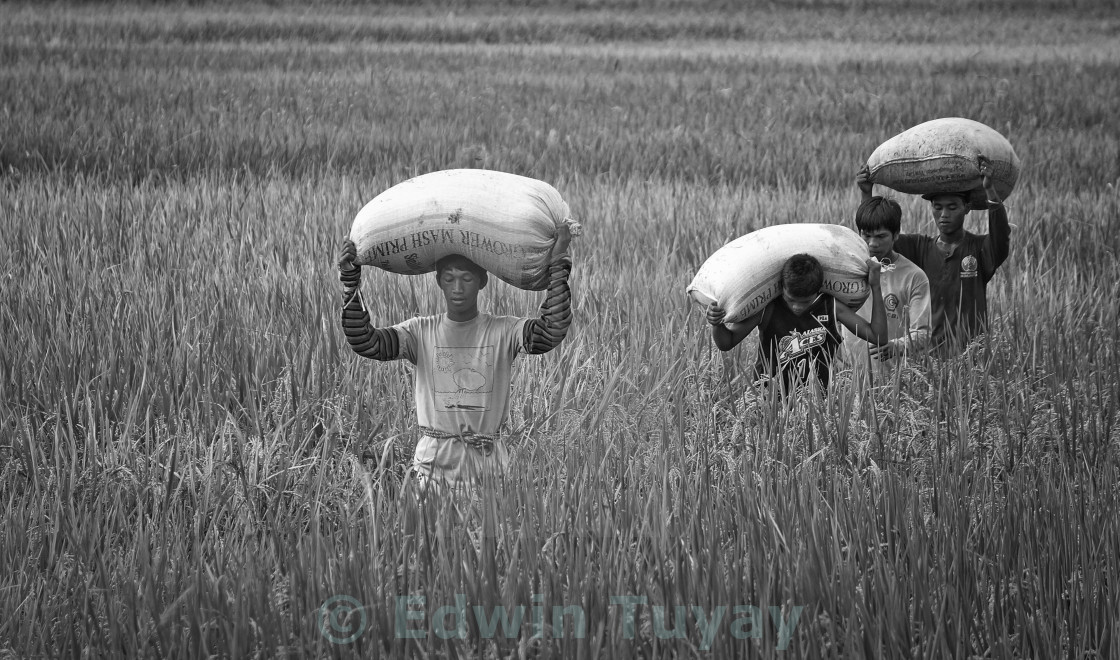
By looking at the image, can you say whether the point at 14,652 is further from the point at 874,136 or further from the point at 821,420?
the point at 874,136

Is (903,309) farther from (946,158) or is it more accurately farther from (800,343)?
(800,343)

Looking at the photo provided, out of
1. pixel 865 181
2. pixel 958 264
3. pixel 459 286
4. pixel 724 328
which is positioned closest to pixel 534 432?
pixel 724 328

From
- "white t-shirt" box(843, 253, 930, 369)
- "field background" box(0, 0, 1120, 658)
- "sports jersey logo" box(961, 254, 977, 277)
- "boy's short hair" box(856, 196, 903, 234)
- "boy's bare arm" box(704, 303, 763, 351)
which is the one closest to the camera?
"field background" box(0, 0, 1120, 658)

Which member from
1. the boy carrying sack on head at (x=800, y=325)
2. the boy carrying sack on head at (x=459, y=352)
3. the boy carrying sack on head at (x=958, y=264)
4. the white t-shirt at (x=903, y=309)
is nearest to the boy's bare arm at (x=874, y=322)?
the boy carrying sack on head at (x=800, y=325)

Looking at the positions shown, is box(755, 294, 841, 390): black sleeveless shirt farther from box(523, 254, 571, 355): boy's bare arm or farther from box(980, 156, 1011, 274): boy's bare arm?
box(523, 254, 571, 355): boy's bare arm

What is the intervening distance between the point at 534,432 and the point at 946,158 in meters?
1.61

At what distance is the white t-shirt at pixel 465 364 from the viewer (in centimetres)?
A: 189

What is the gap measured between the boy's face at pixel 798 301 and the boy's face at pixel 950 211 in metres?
0.73

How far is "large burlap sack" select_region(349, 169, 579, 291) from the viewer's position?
1.79 meters

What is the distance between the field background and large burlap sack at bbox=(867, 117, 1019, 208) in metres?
0.57

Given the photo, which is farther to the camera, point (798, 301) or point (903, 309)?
point (903, 309)

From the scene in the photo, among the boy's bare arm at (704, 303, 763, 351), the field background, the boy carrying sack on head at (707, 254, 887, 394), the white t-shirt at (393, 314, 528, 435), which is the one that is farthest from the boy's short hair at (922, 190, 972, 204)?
the white t-shirt at (393, 314, 528, 435)

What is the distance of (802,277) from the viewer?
8.04 ft

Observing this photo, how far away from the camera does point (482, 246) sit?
1.81 m
